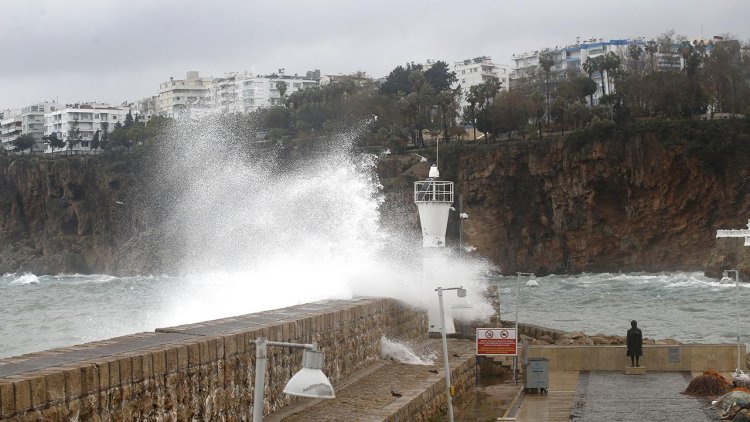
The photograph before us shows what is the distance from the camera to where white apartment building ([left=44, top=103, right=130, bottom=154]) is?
168375mm

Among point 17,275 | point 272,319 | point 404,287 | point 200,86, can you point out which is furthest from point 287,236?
point 200,86

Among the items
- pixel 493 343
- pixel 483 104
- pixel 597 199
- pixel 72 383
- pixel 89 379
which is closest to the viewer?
pixel 72 383

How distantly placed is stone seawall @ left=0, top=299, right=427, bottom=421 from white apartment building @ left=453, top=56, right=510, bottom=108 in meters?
146

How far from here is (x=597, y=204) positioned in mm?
82875

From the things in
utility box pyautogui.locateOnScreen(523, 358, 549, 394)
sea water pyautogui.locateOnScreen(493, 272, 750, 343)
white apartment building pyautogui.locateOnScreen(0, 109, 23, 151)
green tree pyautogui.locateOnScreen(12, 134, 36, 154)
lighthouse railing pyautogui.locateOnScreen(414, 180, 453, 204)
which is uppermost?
white apartment building pyautogui.locateOnScreen(0, 109, 23, 151)

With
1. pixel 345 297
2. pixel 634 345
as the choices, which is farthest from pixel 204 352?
pixel 634 345

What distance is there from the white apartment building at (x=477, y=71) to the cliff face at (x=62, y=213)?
209 ft

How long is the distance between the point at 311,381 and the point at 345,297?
15298mm

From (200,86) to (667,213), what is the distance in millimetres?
114545

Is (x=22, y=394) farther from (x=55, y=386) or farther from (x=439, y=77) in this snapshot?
(x=439, y=77)

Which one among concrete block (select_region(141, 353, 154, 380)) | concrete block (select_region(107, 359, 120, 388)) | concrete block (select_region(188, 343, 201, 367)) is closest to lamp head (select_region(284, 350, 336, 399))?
concrete block (select_region(107, 359, 120, 388))

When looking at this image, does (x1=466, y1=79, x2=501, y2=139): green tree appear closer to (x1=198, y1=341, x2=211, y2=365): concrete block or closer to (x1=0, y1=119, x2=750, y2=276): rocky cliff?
(x1=0, y1=119, x2=750, y2=276): rocky cliff

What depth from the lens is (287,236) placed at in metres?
38.9

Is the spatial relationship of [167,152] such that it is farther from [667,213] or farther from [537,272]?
[667,213]
